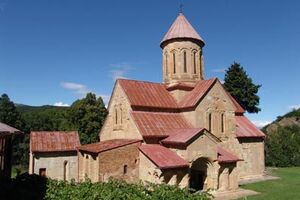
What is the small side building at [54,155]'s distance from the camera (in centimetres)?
2145

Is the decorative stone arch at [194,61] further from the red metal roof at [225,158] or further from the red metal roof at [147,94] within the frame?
the red metal roof at [225,158]

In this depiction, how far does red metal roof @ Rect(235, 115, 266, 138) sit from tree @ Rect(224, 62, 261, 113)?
13.2m

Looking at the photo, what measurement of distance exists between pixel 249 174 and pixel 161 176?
10674 mm

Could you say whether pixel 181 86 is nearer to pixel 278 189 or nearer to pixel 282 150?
pixel 278 189

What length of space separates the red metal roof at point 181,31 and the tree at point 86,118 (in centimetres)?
1435

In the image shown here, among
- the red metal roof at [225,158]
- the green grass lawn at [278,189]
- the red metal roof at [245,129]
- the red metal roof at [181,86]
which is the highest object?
the red metal roof at [181,86]

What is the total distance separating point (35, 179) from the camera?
42.3ft

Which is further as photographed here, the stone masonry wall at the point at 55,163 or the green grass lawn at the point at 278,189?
the stone masonry wall at the point at 55,163

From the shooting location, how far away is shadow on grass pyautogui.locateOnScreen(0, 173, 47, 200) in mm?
10414

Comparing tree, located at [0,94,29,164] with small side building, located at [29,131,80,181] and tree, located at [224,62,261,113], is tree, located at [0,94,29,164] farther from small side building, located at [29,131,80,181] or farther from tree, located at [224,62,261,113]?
tree, located at [224,62,261,113]

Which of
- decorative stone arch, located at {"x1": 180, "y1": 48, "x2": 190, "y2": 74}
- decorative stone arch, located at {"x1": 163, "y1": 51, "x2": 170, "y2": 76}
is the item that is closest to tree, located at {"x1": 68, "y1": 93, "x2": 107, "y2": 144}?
decorative stone arch, located at {"x1": 163, "y1": 51, "x2": 170, "y2": 76}

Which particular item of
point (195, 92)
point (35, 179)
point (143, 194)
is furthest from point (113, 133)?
point (143, 194)

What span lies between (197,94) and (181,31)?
5.42 meters

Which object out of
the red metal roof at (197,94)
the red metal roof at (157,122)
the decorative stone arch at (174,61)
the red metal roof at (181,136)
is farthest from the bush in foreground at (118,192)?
the decorative stone arch at (174,61)
